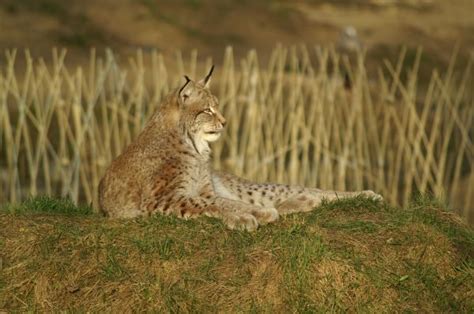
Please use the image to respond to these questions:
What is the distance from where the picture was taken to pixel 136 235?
6188 mm

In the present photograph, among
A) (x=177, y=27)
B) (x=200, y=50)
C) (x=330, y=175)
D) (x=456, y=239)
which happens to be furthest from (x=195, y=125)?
(x=177, y=27)

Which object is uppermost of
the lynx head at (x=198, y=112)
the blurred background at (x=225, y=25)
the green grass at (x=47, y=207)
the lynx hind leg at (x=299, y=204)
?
the lynx head at (x=198, y=112)

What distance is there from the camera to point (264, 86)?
1141cm

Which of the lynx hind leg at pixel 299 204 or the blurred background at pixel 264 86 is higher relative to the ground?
the lynx hind leg at pixel 299 204

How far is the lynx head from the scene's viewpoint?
7605mm

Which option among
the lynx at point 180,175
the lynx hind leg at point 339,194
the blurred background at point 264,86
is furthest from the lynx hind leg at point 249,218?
the blurred background at point 264,86

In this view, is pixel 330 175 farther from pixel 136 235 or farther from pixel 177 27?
pixel 177 27

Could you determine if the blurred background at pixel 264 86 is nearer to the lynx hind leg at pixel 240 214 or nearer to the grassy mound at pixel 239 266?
the lynx hind leg at pixel 240 214

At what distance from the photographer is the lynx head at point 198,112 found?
7605 mm

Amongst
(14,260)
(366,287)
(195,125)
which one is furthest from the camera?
(195,125)

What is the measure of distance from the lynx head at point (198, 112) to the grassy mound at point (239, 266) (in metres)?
1.28

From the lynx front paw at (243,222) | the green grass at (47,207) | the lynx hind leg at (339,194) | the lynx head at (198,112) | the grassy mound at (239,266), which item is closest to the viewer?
the grassy mound at (239,266)

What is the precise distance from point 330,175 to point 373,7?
24.0 m

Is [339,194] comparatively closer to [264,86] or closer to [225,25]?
[264,86]
